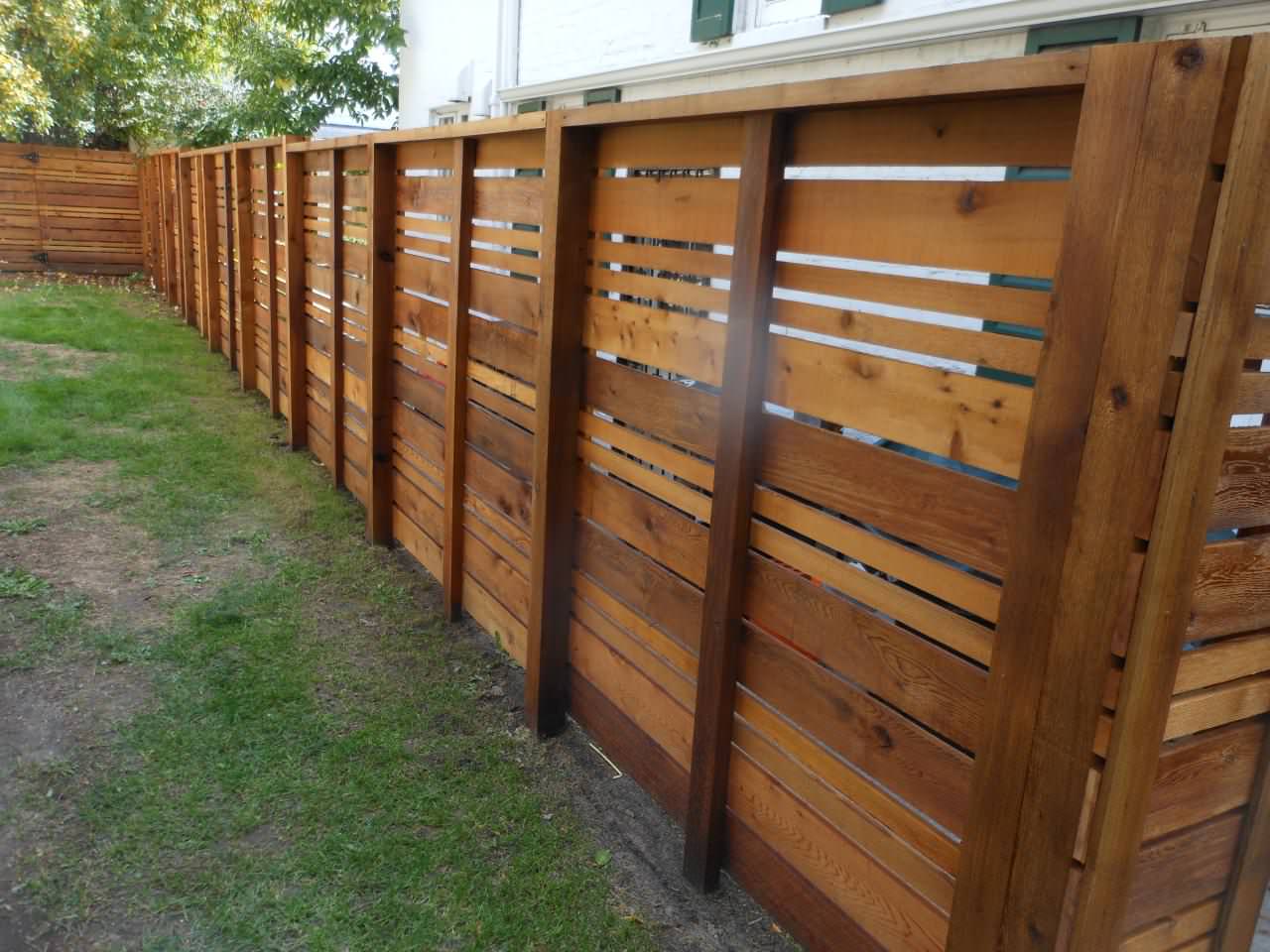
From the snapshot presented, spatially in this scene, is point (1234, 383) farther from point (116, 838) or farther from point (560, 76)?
point (560, 76)

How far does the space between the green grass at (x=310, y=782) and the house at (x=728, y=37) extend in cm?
316

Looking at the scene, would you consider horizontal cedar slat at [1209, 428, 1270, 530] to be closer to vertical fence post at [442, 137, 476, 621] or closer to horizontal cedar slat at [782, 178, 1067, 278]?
horizontal cedar slat at [782, 178, 1067, 278]

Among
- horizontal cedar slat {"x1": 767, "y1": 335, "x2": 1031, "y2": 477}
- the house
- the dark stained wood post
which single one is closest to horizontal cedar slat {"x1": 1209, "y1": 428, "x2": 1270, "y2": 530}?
horizontal cedar slat {"x1": 767, "y1": 335, "x2": 1031, "y2": 477}

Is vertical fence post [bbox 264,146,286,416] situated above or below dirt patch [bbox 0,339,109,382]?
above

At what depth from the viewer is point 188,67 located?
1948 centimetres

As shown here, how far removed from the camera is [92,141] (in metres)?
19.6

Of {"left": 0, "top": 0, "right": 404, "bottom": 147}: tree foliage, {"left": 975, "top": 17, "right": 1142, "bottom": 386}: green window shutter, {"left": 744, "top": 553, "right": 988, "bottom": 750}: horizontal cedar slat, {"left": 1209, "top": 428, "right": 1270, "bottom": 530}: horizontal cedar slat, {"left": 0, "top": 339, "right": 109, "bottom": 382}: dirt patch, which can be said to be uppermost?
{"left": 0, "top": 0, "right": 404, "bottom": 147}: tree foliage

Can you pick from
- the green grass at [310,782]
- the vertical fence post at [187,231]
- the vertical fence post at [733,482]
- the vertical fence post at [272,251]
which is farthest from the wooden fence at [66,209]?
the vertical fence post at [733,482]

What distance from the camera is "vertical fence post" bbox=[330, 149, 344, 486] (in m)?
5.67

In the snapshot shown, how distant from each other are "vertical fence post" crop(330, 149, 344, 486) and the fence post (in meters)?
4.78

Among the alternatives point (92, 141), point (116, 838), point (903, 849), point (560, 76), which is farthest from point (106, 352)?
point (92, 141)

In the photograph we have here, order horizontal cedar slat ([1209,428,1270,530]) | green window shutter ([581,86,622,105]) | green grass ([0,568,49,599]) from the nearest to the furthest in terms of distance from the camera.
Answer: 1. horizontal cedar slat ([1209,428,1270,530])
2. green grass ([0,568,49,599])
3. green window shutter ([581,86,622,105])

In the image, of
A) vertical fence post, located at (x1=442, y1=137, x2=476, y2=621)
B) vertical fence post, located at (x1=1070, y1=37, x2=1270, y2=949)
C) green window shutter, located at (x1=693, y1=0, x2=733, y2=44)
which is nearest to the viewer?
vertical fence post, located at (x1=1070, y1=37, x2=1270, y2=949)

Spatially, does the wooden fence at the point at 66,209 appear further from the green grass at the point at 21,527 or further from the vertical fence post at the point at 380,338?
the vertical fence post at the point at 380,338
